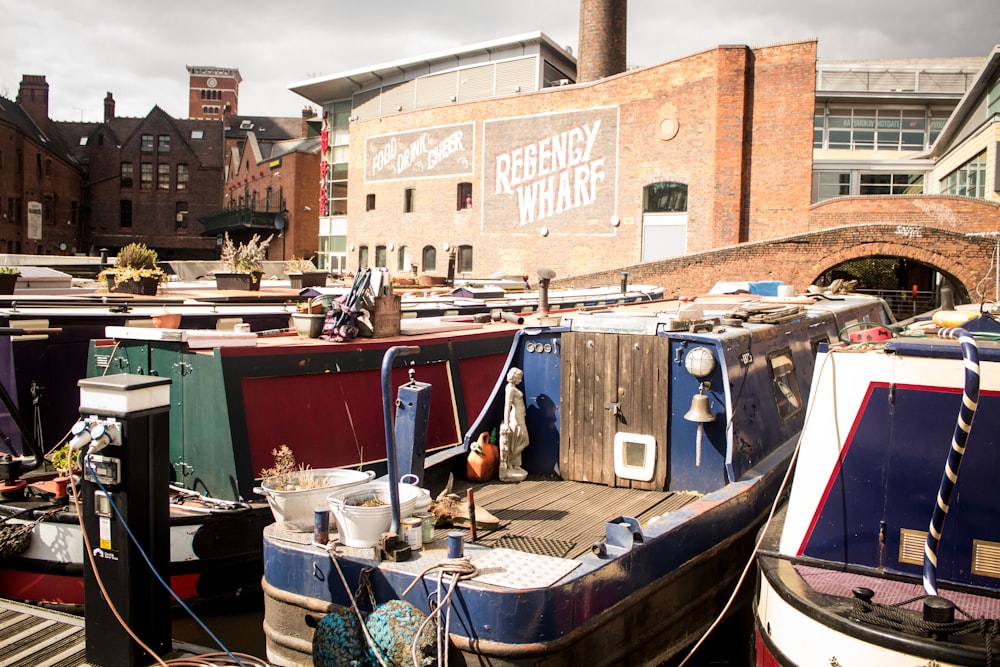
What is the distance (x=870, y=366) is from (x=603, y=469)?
2611mm

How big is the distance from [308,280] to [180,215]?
124 ft

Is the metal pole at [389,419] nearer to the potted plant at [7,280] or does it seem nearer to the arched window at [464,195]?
the potted plant at [7,280]

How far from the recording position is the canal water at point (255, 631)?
6.36m

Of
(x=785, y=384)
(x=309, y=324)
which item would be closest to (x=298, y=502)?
(x=309, y=324)

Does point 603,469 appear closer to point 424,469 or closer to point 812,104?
point 424,469

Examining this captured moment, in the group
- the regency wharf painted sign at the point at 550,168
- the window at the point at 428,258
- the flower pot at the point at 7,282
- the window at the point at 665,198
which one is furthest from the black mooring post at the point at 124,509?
the window at the point at 428,258

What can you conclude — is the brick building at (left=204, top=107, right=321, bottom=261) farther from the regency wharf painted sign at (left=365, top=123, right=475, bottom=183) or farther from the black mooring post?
the black mooring post

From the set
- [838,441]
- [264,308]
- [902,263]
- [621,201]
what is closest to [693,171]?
[621,201]

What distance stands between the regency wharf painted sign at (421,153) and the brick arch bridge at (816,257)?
9.65 metres

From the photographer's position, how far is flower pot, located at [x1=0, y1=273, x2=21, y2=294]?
10750 millimetres

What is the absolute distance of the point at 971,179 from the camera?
27125 mm

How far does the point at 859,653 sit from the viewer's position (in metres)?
3.81

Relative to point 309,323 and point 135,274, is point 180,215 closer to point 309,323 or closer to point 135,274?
point 135,274

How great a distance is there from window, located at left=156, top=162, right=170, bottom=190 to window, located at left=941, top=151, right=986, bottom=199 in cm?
4161
